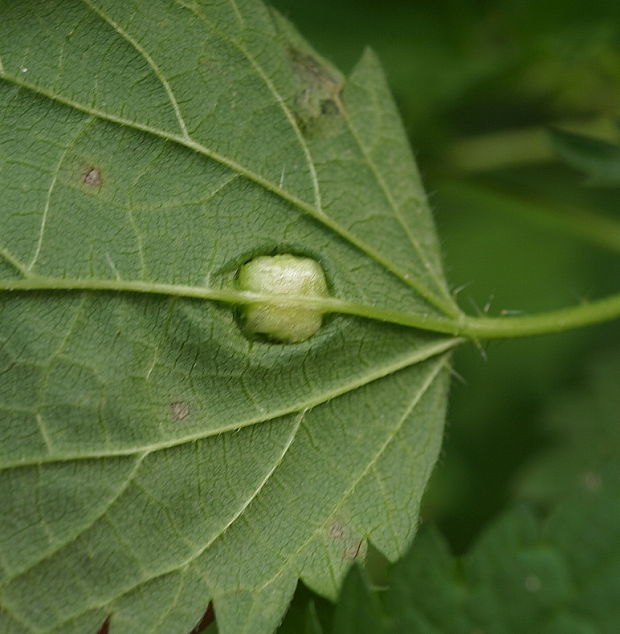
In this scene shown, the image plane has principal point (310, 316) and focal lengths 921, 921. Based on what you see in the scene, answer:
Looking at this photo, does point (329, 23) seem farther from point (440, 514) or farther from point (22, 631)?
point (22, 631)

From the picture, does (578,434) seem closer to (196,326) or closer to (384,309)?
(384,309)

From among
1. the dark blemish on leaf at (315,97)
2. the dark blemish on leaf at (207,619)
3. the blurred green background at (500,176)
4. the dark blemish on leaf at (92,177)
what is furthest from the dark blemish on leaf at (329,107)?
the dark blemish on leaf at (207,619)

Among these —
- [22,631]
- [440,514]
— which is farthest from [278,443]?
[440,514]

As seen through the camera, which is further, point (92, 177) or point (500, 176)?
point (500, 176)

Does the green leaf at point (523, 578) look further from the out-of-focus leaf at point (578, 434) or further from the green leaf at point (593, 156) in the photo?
the out-of-focus leaf at point (578, 434)

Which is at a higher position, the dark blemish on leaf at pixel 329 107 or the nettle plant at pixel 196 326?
the dark blemish on leaf at pixel 329 107

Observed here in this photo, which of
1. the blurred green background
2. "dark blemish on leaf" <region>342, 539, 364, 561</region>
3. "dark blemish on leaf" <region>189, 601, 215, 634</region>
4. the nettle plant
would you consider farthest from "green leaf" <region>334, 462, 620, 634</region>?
the blurred green background

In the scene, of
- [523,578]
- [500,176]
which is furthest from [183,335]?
[500,176]
